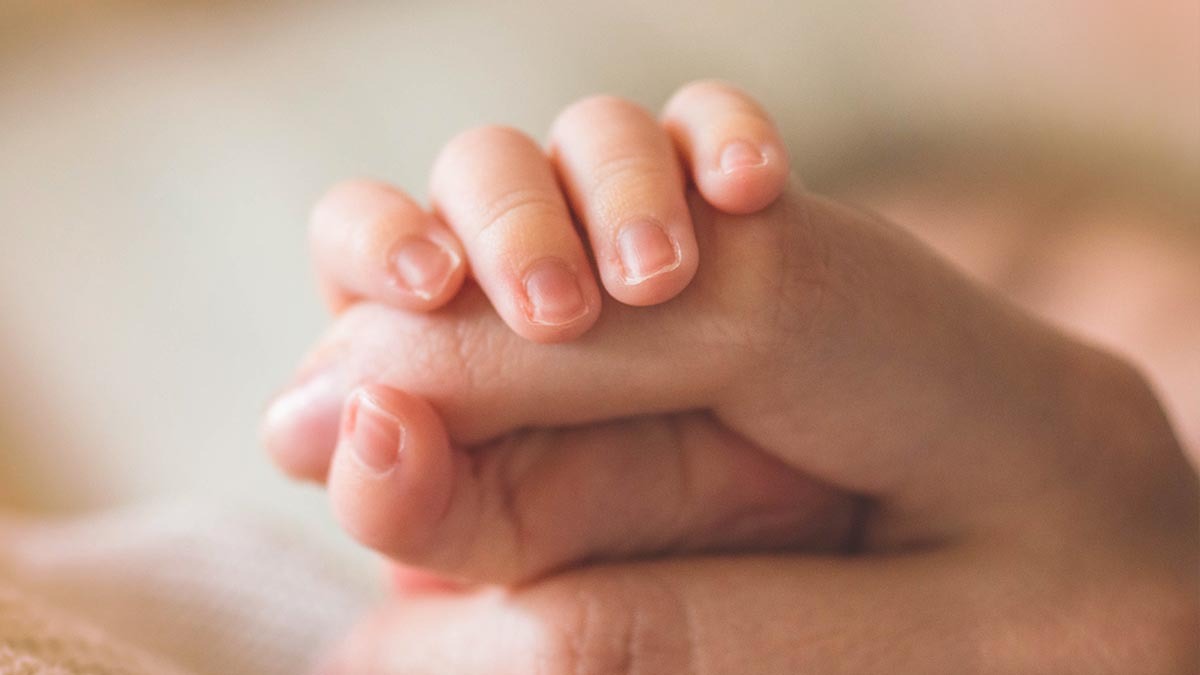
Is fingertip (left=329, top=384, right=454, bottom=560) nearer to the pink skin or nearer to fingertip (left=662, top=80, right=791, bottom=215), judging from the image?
the pink skin

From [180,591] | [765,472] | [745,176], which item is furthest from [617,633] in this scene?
[180,591]

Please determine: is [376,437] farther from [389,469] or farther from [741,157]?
[741,157]

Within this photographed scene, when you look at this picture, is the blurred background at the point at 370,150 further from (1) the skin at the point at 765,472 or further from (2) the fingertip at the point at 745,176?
(2) the fingertip at the point at 745,176

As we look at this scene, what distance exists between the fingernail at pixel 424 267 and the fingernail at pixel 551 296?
0.06 m

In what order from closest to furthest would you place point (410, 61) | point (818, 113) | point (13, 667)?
point (13, 667)
point (818, 113)
point (410, 61)

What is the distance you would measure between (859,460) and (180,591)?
58 centimetres

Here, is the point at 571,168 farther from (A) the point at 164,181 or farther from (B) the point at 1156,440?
(A) the point at 164,181

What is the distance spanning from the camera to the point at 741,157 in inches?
20.8

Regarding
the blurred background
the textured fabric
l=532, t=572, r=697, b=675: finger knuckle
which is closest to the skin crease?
l=532, t=572, r=697, b=675: finger knuckle

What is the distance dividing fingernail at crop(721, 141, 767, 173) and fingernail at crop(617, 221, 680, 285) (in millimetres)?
59

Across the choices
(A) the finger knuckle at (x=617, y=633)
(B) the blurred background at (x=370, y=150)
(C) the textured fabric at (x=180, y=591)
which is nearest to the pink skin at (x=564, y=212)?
(A) the finger knuckle at (x=617, y=633)

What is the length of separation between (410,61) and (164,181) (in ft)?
1.48

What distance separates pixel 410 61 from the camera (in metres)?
1.58

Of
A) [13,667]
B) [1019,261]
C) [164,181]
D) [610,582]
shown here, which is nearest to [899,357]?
[610,582]
